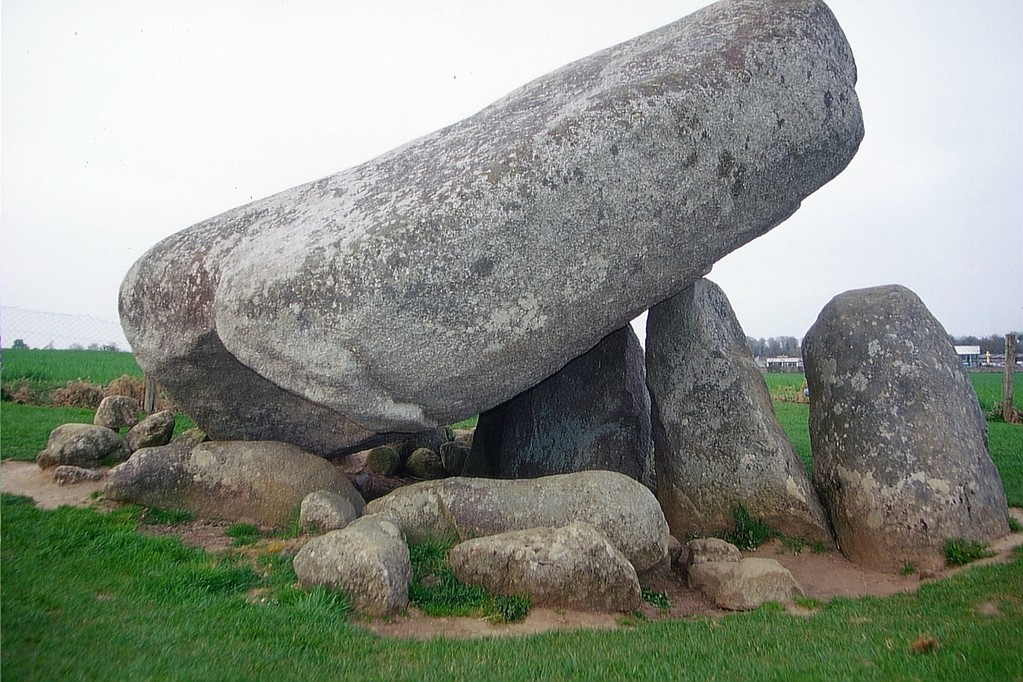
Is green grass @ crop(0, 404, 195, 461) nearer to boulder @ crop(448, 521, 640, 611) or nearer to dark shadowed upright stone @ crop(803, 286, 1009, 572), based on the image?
boulder @ crop(448, 521, 640, 611)

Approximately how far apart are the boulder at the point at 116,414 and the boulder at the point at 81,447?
5.62ft

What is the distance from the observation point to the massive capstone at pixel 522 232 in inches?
251

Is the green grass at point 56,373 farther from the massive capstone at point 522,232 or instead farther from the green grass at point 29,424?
the massive capstone at point 522,232

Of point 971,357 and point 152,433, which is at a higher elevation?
point 152,433

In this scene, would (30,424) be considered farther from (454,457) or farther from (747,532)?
(747,532)

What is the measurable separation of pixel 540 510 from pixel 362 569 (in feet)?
5.78

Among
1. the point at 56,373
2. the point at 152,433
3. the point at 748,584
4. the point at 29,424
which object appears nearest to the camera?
the point at 748,584

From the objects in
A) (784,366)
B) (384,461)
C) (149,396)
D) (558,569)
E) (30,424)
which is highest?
(149,396)

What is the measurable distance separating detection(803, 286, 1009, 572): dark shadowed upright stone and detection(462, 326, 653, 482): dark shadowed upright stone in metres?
1.97

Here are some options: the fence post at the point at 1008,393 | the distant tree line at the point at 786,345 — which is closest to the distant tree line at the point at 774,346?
the distant tree line at the point at 786,345

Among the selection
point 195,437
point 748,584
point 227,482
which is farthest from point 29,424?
point 748,584

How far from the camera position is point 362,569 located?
5340mm

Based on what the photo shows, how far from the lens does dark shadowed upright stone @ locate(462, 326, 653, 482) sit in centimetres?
918

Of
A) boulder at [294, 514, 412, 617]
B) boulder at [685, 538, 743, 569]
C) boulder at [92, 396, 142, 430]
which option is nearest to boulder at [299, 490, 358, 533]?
boulder at [294, 514, 412, 617]
